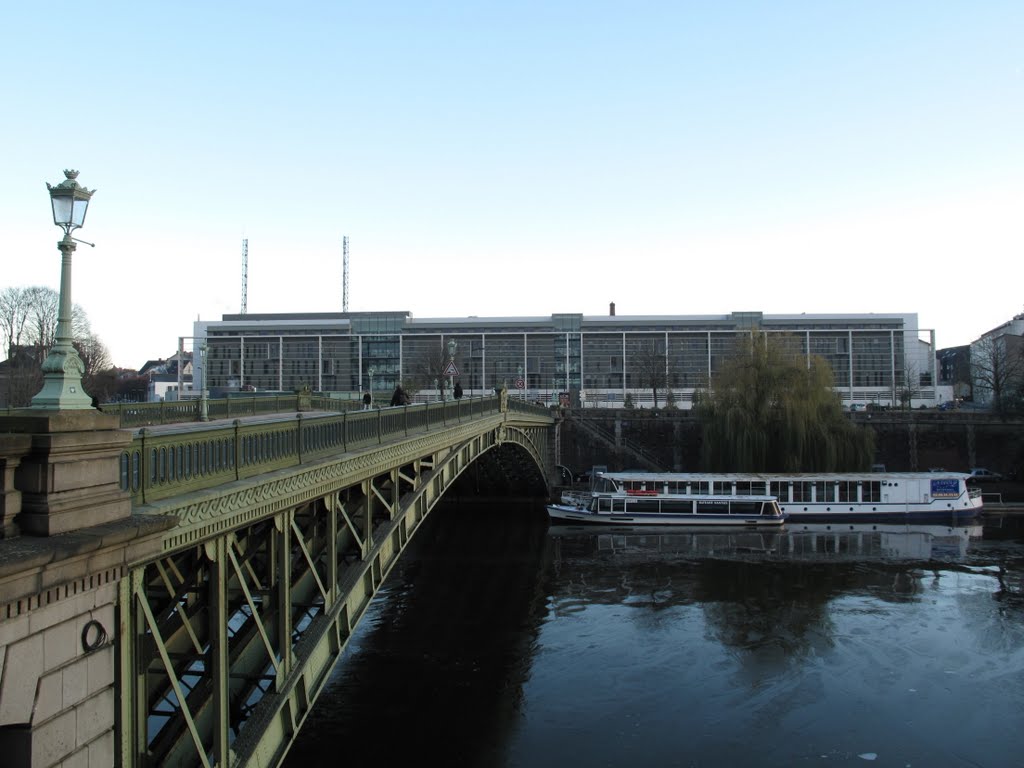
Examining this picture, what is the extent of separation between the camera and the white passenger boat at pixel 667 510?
48750mm

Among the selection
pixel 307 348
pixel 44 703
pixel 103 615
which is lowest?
pixel 44 703

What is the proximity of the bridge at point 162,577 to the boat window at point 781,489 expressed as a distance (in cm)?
4044

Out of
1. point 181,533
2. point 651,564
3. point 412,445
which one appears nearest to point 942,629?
point 651,564

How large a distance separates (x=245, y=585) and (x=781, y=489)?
4762 cm

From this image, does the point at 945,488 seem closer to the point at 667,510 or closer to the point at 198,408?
the point at 667,510

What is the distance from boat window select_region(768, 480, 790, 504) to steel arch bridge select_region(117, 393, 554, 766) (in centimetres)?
3847

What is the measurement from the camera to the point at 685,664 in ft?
75.5

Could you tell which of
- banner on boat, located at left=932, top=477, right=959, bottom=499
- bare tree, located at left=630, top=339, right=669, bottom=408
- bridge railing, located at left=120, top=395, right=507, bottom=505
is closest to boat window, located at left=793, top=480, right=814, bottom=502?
banner on boat, located at left=932, top=477, right=959, bottom=499

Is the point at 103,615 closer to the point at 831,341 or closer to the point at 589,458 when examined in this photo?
the point at 589,458

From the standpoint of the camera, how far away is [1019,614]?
1093 inches

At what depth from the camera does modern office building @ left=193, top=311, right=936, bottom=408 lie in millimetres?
112875

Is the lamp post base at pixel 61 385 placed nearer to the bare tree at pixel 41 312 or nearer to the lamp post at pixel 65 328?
the lamp post at pixel 65 328

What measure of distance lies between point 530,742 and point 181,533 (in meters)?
12.9

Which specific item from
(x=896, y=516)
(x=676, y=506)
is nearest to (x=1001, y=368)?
(x=896, y=516)
